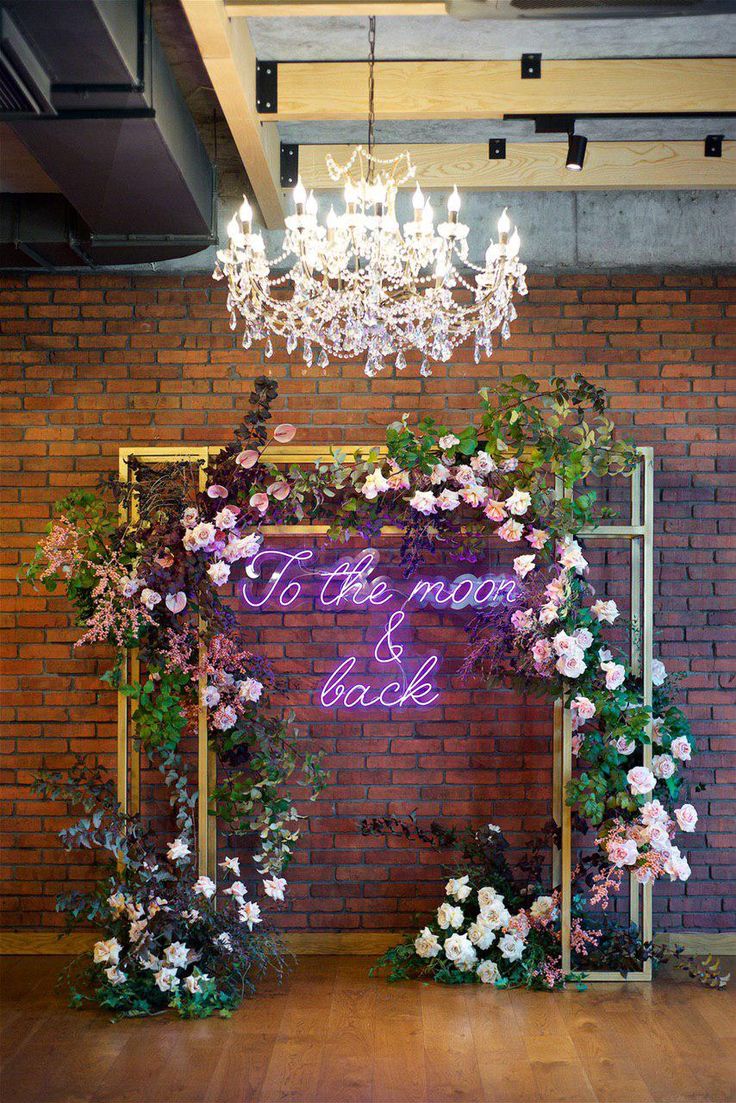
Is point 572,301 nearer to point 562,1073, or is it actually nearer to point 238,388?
point 238,388

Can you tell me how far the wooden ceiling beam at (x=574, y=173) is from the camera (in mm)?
4582

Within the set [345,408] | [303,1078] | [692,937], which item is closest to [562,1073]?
[303,1078]

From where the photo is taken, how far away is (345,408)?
5180mm

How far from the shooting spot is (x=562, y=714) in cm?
463

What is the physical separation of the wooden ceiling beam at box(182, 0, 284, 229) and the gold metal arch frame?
47.4 inches

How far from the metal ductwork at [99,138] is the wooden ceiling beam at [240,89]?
259 mm

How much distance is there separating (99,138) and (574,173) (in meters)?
2.18

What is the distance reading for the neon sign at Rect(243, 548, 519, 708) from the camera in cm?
500

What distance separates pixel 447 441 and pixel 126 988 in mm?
2780

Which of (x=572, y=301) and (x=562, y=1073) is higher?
(x=572, y=301)

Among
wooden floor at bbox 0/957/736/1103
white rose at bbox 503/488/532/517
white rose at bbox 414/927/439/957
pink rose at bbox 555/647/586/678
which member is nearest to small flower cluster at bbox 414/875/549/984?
white rose at bbox 414/927/439/957

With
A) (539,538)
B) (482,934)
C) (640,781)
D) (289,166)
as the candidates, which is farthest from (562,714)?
(289,166)

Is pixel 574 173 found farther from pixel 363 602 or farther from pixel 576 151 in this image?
pixel 363 602

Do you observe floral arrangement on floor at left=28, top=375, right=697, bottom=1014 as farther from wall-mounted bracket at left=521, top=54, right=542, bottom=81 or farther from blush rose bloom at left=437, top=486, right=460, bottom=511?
wall-mounted bracket at left=521, top=54, right=542, bottom=81
